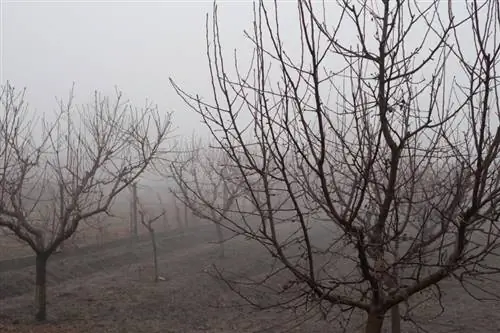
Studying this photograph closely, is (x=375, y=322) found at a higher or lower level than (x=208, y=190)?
lower

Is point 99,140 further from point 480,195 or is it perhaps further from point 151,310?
point 480,195

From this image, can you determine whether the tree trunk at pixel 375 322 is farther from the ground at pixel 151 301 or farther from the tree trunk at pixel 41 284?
the tree trunk at pixel 41 284

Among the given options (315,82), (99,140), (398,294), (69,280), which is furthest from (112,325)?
(315,82)

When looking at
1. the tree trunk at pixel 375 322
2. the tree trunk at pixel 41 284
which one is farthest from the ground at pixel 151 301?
the tree trunk at pixel 375 322

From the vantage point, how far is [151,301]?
1110 cm

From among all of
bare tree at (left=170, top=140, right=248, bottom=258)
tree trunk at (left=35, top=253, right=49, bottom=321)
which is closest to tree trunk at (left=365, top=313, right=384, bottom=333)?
bare tree at (left=170, top=140, right=248, bottom=258)

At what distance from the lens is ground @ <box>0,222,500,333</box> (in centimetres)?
904

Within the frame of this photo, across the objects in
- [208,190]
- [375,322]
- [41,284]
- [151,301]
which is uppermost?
[208,190]

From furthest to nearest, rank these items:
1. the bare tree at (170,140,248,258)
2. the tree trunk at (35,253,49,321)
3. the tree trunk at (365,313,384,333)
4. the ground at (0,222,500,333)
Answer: the ground at (0,222,500,333), the tree trunk at (35,253,49,321), the bare tree at (170,140,248,258), the tree trunk at (365,313,384,333)

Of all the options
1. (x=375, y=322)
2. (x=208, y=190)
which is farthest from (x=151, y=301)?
(x=208, y=190)

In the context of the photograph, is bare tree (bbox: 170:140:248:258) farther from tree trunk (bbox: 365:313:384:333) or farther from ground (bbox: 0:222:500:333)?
ground (bbox: 0:222:500:333)

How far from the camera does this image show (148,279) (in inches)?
529

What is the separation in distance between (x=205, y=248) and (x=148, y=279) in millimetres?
5470

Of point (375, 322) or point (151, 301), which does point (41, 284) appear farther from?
point (375, 322)
